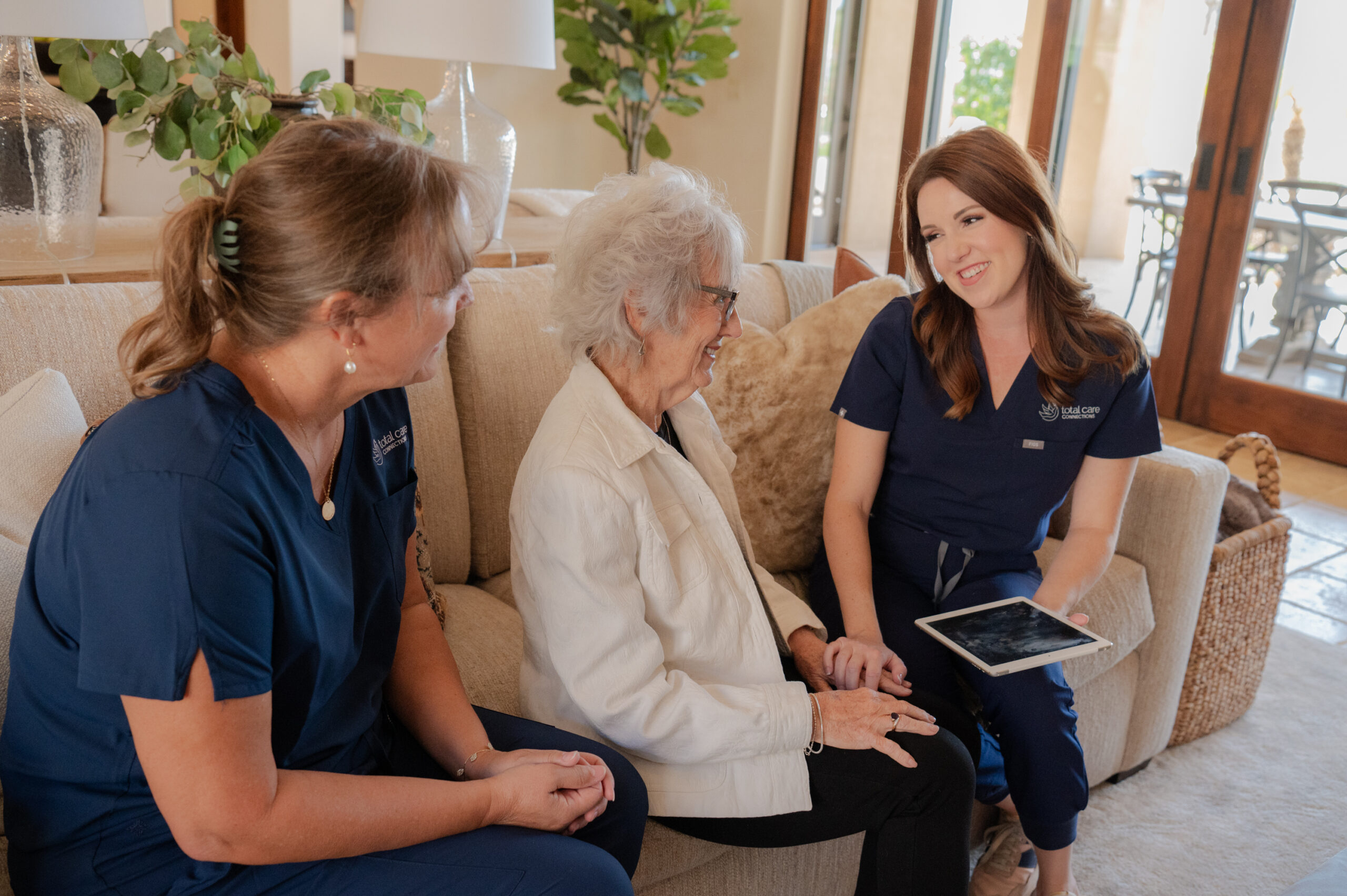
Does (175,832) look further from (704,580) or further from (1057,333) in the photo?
(1057,333)

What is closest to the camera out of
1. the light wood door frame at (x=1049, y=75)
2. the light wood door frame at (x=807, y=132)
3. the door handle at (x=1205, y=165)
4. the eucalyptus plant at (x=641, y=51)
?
the door handle at (x=1205, y=165)

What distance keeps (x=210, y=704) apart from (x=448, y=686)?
1.38 ft

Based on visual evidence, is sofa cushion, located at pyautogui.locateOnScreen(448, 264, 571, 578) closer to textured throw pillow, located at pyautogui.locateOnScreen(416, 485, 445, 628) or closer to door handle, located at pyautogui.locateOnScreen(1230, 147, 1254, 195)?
textured throw pillow, located at pyautogui.locateOnScreen(416, 485, 445, 628)

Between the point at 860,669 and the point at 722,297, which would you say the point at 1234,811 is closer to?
the point at 860,669

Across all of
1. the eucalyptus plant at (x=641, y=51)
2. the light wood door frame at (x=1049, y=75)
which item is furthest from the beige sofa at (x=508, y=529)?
the eucalyptus plant at (x=641, y=51)

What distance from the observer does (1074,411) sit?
167 cm

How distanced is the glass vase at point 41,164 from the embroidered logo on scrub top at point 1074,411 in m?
1.66

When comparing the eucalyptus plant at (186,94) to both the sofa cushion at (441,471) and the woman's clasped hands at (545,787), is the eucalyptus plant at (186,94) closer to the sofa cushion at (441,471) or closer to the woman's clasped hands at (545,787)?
the sofa cushion at (441,471)

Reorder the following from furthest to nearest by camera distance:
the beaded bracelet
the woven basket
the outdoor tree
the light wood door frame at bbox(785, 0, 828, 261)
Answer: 1. the light wood door frame at bbox(785, 0, 828, 261)
2. the outdoor tree
3. the woven basket
4. the beaded bracelet

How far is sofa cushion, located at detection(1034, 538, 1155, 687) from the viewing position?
5.86 ft

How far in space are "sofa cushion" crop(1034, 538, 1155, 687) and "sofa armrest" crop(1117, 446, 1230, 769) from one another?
32mm

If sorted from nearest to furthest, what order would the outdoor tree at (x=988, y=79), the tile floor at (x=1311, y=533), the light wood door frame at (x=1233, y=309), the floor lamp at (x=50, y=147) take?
the floor lamp at (x=50, y=147) → the tile floor at (x=1311, y=533) → the light wood door frame at (x=1233, y=309) → the outdoor tree at (x=988, y=79)

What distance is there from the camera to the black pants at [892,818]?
126cm

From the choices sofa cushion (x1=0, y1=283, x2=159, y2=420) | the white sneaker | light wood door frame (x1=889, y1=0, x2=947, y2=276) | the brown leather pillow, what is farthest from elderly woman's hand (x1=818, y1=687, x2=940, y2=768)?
light wood door frame (x1=889, y1=0, x2=947, y2=276)
